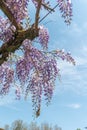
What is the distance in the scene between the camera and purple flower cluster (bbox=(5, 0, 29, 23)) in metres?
6.48

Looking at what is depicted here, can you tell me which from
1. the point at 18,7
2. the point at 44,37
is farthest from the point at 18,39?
the point at 44,37

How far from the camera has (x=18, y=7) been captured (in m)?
6.68

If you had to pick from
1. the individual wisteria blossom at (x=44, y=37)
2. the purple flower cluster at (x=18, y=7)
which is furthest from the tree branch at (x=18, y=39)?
the individual wisteria blossom at (x=44, y=37)

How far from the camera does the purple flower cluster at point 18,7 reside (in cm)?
648

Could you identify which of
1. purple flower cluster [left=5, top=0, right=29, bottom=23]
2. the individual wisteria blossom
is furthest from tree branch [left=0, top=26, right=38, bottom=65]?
the individual wisteria blossom

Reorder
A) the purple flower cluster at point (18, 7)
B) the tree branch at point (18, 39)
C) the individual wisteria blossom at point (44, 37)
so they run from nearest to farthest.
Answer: the tree branch at point (18, 39)
the purple flower cluster at point (18, 7)
the individual wisteria blossom at point (44, 37)

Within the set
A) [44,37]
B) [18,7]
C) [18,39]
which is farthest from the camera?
[44,37]

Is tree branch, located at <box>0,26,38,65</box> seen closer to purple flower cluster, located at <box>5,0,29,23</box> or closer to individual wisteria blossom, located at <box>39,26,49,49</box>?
purple flower cluster, located at <box>5,0,29,23</box>

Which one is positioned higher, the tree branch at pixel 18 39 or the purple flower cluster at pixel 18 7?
the purple flower cluster at pixel 18 7

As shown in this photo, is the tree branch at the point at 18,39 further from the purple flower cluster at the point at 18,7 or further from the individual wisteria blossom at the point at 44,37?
the individual wisteria blossom at the point at 44,37

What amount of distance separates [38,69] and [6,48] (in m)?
1.52

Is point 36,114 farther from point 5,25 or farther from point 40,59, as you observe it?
point 5,25

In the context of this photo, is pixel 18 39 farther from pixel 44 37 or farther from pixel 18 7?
pixel 44 37

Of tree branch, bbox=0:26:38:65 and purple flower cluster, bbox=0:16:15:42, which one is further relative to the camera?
purple flower cluster, bbox=0:16:15:42
